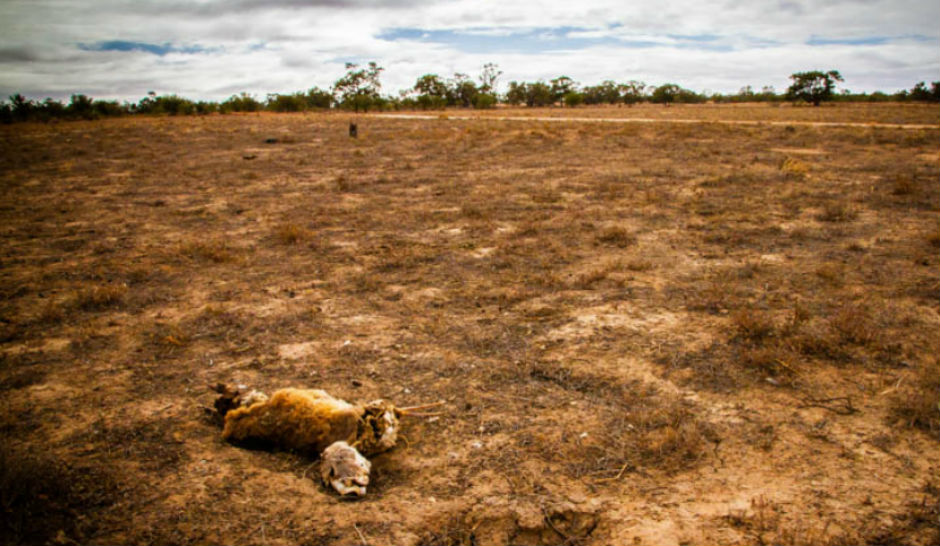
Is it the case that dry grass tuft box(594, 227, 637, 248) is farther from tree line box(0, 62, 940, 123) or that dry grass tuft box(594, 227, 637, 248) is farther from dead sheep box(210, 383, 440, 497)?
tree line box(0, 62, 940, 123)

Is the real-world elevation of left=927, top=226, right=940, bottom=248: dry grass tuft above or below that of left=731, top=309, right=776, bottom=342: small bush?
above

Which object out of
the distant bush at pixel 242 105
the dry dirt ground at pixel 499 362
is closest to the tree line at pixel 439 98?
the distant bush at pixel 242 105

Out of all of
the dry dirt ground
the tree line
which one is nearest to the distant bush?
the tree line

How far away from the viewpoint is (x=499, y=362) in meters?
4.47

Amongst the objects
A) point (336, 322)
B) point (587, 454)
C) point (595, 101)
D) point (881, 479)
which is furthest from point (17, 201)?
point (595, 101)

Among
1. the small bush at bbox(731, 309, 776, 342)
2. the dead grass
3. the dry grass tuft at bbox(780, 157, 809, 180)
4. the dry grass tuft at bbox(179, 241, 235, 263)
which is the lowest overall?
the dead grass

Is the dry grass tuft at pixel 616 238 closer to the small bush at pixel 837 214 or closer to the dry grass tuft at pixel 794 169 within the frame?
the small bush at pixel 837 214

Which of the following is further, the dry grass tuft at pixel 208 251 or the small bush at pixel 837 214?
the small bush at pixel 837 214

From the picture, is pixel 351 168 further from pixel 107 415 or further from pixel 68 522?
pixel 68 522

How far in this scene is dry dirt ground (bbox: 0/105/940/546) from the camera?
2766 mm

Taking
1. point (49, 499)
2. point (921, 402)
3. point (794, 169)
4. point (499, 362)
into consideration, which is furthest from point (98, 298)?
point (794, 169)

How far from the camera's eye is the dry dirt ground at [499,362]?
9.07 ft

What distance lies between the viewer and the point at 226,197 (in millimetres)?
11727

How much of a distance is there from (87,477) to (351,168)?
1324 centimetres
